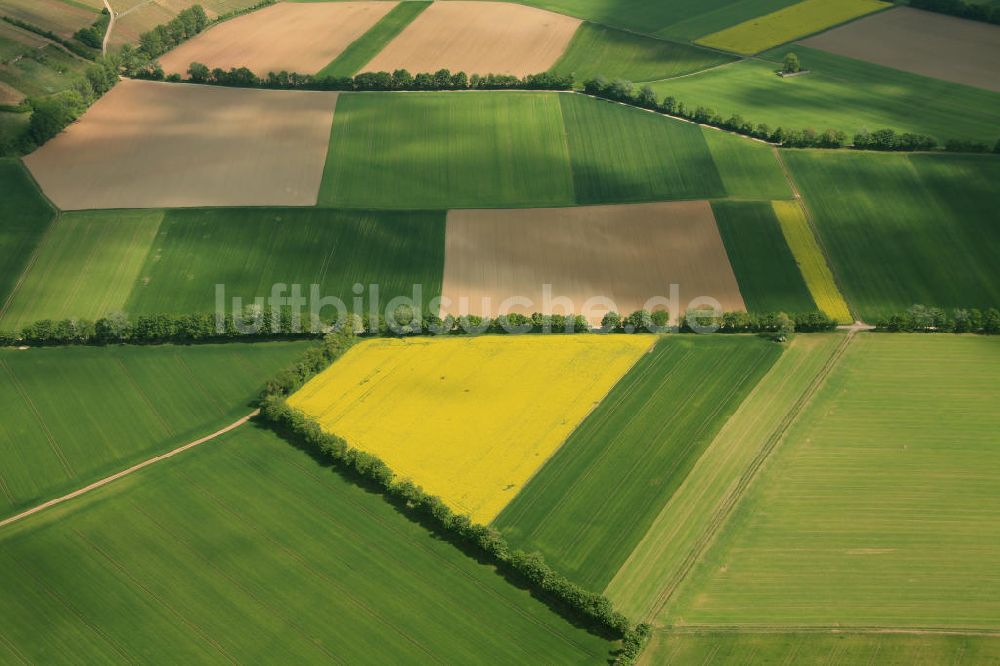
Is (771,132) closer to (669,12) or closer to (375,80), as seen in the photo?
(669,12)

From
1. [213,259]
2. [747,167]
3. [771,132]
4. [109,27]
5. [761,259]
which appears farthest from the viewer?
[109,27]

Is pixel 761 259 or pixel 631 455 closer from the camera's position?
pixel 631 455

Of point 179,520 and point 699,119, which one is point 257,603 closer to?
point 179,520

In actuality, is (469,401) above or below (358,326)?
below

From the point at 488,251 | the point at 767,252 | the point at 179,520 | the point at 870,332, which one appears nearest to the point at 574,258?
the point at 488,251

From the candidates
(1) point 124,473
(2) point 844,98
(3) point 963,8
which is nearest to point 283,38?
(2) point 844,98

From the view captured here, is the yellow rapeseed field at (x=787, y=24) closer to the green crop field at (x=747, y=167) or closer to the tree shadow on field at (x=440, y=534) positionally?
the green crop field at (x=747, y=167)

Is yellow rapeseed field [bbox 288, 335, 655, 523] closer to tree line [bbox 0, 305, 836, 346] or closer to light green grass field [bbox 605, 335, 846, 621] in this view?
tree line [bbox 0, 305, 836, 346]
